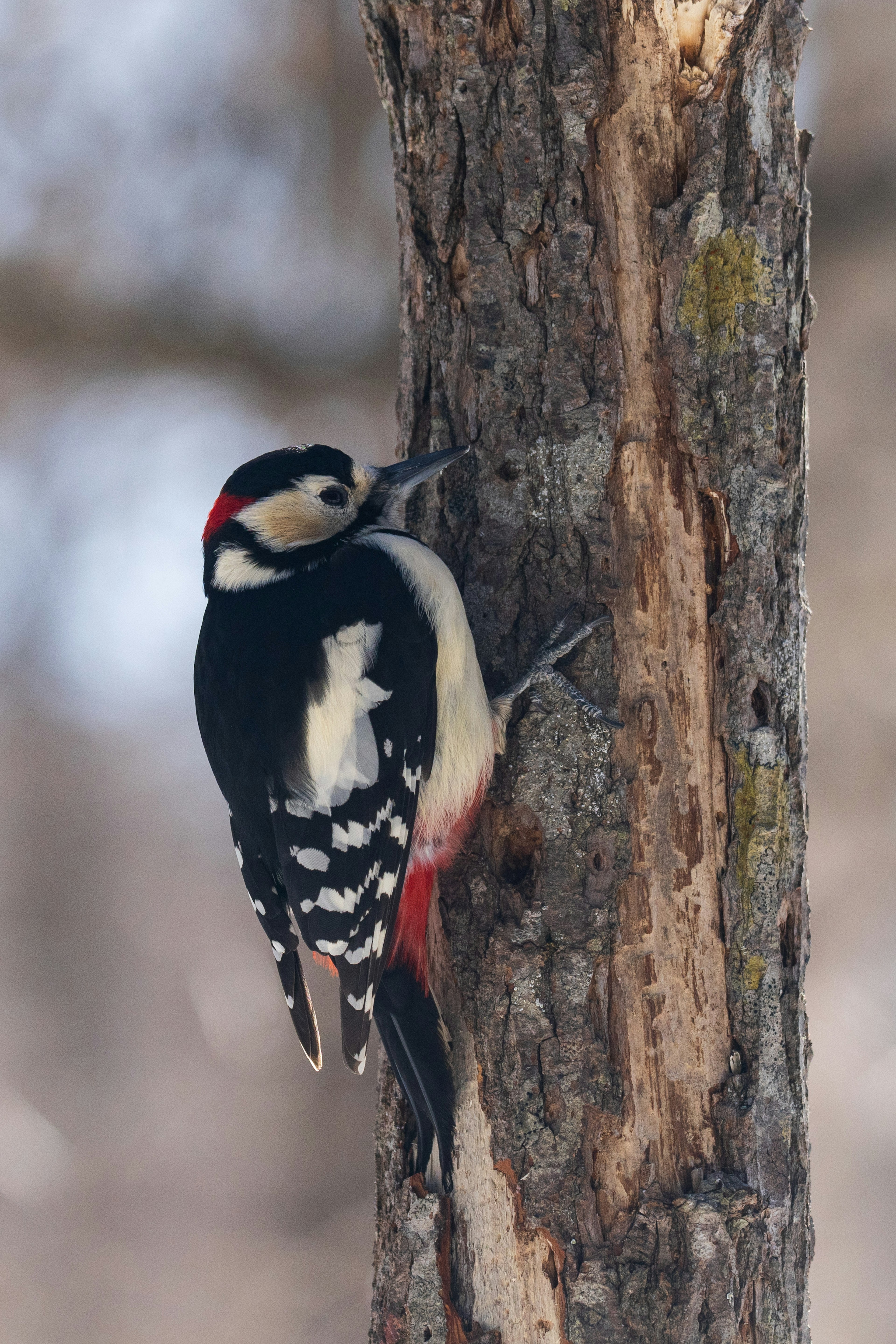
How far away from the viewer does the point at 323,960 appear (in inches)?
56.9

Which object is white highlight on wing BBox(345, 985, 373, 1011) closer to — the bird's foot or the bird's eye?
the bird's foot

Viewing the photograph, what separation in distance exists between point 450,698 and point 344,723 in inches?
6.7

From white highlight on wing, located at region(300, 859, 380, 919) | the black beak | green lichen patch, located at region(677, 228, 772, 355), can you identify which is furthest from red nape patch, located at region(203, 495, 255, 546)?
green lichen patch, located at region(677, 228, 772, 355)

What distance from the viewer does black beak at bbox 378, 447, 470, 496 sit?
1.36m

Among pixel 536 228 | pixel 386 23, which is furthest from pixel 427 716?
pixel 386 23

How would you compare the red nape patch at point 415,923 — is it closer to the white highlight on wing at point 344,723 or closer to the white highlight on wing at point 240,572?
the white highlight on wing at point 344,723

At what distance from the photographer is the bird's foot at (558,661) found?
127cm

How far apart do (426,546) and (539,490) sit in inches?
7.7

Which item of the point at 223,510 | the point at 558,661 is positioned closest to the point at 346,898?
the point at 558,661

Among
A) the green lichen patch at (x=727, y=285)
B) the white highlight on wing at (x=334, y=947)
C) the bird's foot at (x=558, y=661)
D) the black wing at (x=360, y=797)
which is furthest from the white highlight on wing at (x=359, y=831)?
the green lichen patch at (x=727, y=285)

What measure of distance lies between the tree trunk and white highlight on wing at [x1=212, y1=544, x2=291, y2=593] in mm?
474

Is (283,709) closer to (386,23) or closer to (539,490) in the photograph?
(539,490)

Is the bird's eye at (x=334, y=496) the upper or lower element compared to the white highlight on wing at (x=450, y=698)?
upper

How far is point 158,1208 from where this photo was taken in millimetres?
3279
